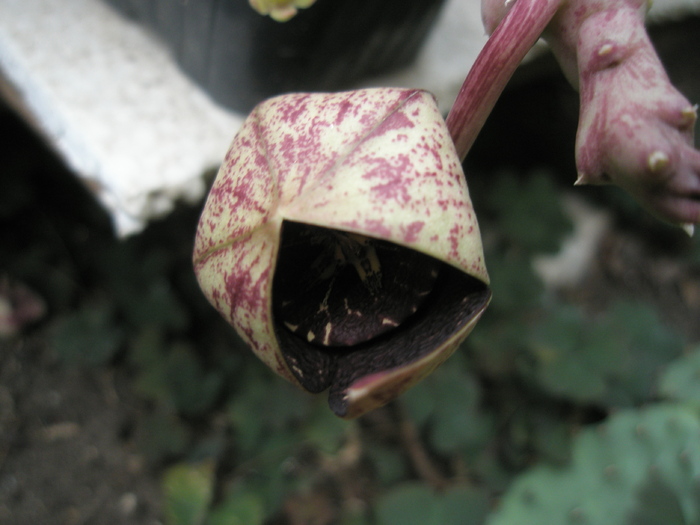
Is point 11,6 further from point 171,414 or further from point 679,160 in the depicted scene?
point 679,160

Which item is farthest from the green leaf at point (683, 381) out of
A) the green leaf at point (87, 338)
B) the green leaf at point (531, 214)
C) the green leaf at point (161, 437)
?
the green leaf at point (87, 338)

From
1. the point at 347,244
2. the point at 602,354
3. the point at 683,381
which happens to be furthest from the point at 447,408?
the point at 347,244

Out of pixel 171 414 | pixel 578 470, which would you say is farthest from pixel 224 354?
pixel 578 470

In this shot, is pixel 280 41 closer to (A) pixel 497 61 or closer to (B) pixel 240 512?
(A) pixel 497 61

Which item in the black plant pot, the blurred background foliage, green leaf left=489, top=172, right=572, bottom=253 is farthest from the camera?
green leaf left=489, top=172, right=572, bottom=253

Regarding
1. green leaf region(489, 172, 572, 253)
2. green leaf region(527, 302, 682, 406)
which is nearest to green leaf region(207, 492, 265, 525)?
green leaf region(527, 302, 682, 406)

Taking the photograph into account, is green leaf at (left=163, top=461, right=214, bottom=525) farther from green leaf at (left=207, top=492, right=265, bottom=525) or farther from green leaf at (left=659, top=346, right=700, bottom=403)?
green leaf at (left=659, top=346, right=700, bottom=403)
